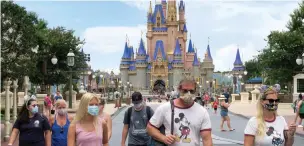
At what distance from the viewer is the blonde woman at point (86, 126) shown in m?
6.24

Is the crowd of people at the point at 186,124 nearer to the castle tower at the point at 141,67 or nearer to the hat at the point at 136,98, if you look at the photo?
the hat at the point at 136,98

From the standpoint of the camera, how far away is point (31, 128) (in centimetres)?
801

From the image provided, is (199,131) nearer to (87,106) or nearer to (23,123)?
(87,106)

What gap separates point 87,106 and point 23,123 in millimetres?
2180

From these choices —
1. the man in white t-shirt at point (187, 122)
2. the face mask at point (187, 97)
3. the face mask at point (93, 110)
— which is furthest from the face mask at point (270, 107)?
the face mask at point (93, 110)

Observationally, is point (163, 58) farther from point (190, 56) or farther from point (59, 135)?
point (59, 135)

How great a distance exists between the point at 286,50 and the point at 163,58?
3234 inches

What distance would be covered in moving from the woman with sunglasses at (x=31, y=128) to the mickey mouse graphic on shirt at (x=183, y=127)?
9.46ft

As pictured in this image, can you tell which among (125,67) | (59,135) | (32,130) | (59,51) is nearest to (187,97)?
(32,130)

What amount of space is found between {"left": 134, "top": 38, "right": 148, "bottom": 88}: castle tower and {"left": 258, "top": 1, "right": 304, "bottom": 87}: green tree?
8089cm

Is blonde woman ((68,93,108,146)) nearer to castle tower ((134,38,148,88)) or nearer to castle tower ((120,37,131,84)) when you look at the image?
castle tower ((134,38,148,88))

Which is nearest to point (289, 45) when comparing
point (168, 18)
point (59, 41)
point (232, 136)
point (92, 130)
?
point (59, 41)

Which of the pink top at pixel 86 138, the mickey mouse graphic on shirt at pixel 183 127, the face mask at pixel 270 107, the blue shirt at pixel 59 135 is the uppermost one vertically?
the face mask at pixel 270 107

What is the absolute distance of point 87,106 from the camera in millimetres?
6230
